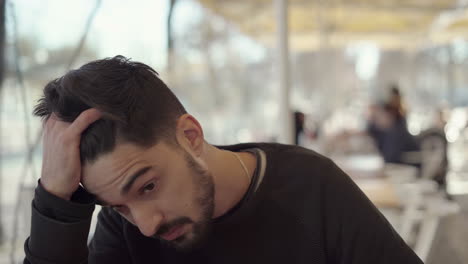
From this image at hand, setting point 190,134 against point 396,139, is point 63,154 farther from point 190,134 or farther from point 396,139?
point 396,139

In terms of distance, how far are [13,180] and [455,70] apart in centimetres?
1101

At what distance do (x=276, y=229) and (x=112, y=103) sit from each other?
37cm

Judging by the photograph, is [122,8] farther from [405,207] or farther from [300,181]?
[405,207]

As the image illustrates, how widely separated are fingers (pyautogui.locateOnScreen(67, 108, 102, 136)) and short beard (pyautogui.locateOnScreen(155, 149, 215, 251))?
0.54 ft

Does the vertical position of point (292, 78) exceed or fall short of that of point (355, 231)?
it falls short

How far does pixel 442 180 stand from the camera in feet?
16.6

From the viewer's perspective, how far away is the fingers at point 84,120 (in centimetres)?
85

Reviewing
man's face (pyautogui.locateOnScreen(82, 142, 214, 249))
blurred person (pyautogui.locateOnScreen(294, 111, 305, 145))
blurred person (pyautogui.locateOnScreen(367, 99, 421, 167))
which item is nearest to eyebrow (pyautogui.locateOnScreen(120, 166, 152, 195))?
man's face (pyautogui.locateOnScreen(82, 142, 214, 249))

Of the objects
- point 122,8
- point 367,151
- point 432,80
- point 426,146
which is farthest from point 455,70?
point 122,8

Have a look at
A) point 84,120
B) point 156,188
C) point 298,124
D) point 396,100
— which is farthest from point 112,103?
point 396,100

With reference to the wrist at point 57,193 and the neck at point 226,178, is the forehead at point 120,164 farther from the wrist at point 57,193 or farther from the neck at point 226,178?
the neck at point 226,178

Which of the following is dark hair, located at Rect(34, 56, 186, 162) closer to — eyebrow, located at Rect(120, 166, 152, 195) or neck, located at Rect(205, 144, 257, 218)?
eyebrow, located at Rect(120, 166, 152, 195)

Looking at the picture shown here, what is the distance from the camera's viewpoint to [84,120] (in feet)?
2.80

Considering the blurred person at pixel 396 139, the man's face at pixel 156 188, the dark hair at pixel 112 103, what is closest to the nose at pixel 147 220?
the man's face at pixel 156 188
